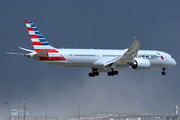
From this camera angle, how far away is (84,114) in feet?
267

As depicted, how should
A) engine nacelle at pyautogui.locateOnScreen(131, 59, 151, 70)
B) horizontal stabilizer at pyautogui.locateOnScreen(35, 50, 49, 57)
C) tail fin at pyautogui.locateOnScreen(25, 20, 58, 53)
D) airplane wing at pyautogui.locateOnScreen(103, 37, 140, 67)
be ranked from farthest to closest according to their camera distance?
engine nacelle at pyautogui.locateOnScreen(131, 59, 151, 70) < tail fin at pyautogui.locateOnScreen(25, 20, 58, 53) < airplane wing at pyautogui.locateOnScreen(103, 37, 140, 67) < horizontal stabilizer at pyautogui.locateOnScreen(35, 50, 49, 57)

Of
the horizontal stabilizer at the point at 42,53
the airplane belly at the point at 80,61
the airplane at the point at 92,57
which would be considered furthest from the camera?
the airplane belly at the point at 80,61

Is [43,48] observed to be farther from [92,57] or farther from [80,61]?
[92,57]

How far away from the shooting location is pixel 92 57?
52156 millimetres

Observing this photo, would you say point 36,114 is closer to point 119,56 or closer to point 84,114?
point 84,114

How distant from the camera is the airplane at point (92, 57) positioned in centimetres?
4888

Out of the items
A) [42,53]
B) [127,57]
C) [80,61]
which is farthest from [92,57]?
[42,53]

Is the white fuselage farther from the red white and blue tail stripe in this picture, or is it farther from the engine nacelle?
the engine nacelle

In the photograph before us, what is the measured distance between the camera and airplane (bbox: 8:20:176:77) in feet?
160

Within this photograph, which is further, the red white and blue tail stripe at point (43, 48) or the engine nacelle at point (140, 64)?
the engine nacelle at point (140, 64)

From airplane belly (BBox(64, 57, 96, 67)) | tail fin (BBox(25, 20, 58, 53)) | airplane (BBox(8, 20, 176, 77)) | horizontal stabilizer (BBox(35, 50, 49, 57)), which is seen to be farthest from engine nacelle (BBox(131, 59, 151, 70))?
horizontal stabilizer (BBox(35, 50, 49, 57))

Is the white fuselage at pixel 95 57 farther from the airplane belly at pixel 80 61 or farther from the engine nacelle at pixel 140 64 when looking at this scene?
the engine nacelle at pixel 140 64

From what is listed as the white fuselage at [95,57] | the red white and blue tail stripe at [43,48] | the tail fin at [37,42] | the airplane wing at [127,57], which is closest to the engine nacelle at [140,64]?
the white fuselage at [95,57]

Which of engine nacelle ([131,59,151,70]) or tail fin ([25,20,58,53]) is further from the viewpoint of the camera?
engine nacelle ([131,59,151,70])
